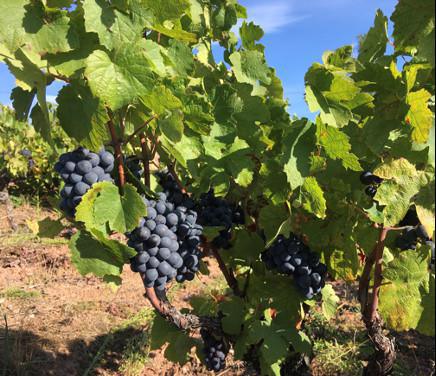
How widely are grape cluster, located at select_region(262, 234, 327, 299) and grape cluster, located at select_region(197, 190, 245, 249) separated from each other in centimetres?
23

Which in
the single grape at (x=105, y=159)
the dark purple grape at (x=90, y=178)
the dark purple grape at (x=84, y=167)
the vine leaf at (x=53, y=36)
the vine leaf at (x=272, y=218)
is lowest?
the vine leaf at (x=272, y=218)

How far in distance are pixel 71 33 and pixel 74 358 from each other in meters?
2.84

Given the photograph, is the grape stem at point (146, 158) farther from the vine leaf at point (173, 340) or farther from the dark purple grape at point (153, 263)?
the vine leaf at point (173, 340)

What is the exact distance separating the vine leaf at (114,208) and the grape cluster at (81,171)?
0.19ft

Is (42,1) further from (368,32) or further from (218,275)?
(218,275)

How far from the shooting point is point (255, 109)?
179cm

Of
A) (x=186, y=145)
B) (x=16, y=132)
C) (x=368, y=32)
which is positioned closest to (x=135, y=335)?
(x=186, y=145)

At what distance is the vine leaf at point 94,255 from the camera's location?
53.9 inches

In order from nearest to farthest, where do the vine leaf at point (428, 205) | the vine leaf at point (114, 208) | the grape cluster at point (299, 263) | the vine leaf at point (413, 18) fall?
the vine leaf at point (428, 205) → the vine leaf at point (413, 18) → the vine leaf at point (114, 208) → the grape cluster at point (299, 263)

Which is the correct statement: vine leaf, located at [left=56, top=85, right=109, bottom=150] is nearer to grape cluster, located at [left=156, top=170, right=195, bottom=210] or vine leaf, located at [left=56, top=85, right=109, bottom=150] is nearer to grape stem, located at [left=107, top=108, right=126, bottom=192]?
grape stem, located at [left=107, top=108, right=126, bottom=192]

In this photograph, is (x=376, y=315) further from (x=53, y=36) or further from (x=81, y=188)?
(x=53, y=36)

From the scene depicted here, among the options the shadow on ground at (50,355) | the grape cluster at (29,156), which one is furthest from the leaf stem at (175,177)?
the grape cluster at (29,156)

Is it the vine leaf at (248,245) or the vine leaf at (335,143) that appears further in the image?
the vine leaf at (248,245)

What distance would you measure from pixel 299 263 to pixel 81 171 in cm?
103
